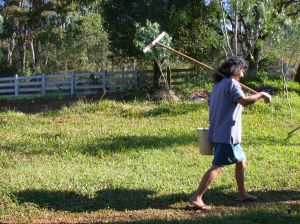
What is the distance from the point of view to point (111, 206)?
6.29m

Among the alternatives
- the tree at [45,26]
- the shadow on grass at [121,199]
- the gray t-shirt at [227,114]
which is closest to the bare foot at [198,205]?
the shadow on grass at [121,199]

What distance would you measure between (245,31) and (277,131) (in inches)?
320

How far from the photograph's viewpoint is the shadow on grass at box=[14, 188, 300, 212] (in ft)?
20.6

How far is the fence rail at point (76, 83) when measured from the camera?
1983cm

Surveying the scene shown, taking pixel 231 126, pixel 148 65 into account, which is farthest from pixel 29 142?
pixel 148 65

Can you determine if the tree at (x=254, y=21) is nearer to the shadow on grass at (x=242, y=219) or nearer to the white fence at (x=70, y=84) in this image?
the white fence at (x=70, y=84)

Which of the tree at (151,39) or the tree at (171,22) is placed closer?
the tree at (151,39)

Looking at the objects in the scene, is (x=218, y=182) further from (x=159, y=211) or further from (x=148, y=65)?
(x=148, y=65)

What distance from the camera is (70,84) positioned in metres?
21.7

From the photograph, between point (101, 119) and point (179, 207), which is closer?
point (179, 207)

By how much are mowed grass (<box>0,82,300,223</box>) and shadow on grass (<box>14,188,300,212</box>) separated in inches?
0.5

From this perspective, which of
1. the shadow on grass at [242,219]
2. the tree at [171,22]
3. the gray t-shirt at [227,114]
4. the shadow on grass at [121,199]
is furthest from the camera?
the tree at [171,22]

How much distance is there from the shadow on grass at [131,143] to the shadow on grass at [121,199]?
2.68 m

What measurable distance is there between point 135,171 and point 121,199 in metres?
1.43
